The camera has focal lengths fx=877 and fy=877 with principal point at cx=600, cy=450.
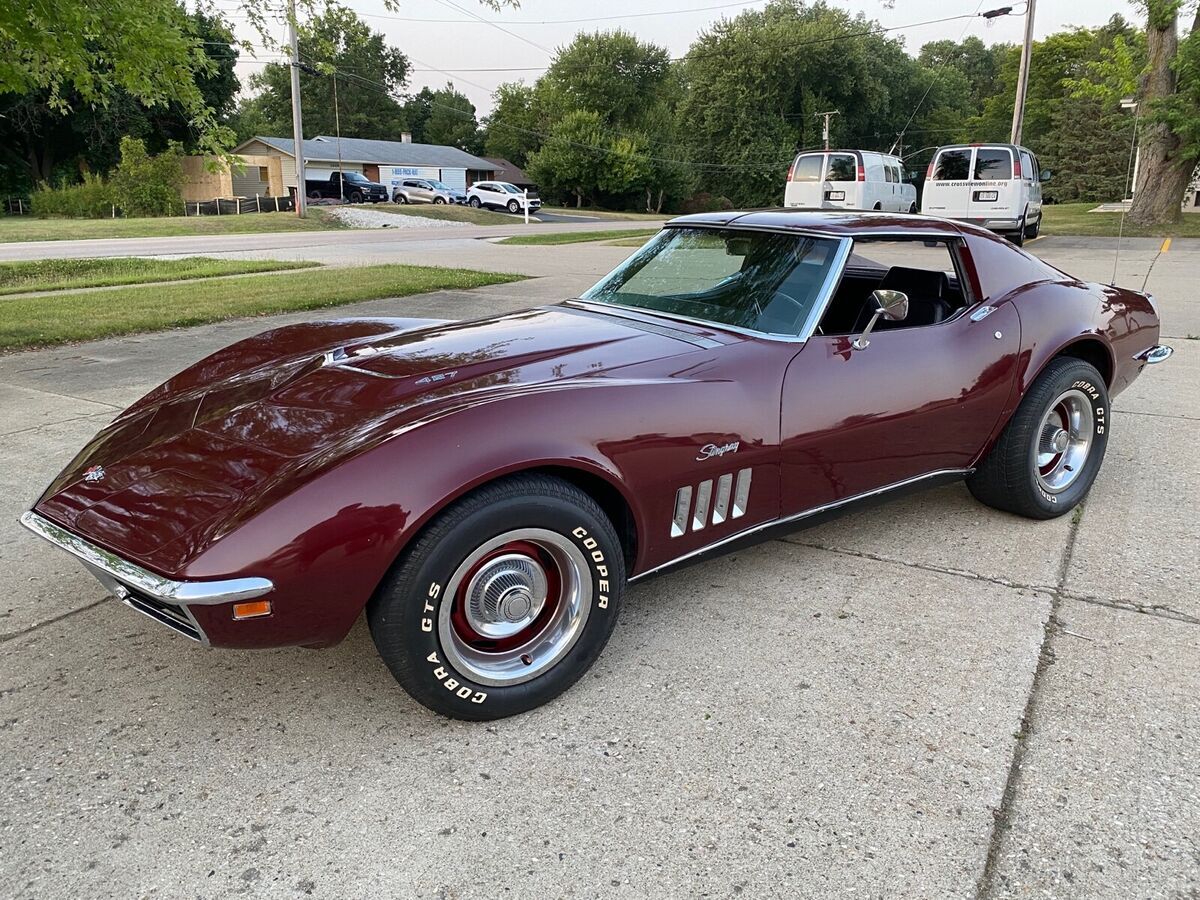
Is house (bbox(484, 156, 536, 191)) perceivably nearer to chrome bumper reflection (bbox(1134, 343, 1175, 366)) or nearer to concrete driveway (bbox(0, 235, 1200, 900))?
chrome bumper reflection (bbox(1134, 343, 1175, 366))

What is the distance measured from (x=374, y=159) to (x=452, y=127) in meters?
29.1

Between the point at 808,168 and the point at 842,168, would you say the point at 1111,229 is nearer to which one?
the point at 842,168

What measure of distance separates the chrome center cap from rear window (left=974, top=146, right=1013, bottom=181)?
16759 mm

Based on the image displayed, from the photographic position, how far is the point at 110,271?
575 inches

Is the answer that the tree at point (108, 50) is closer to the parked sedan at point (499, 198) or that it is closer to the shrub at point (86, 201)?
the shrub at point (86, 201)

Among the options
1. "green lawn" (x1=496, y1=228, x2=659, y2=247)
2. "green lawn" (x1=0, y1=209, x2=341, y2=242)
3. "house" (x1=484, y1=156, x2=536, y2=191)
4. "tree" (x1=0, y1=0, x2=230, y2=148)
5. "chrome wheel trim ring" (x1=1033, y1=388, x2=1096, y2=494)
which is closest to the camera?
"chrome wheel trim ring" (x1=1033, y1=388, x2=1096, y2=494)

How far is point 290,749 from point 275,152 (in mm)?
64130

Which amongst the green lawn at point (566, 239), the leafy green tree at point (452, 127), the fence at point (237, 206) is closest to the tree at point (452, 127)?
the leafy green tree at point (452, 127)

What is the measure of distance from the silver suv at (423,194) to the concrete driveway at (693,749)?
160ft

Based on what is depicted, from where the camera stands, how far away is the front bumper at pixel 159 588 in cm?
206

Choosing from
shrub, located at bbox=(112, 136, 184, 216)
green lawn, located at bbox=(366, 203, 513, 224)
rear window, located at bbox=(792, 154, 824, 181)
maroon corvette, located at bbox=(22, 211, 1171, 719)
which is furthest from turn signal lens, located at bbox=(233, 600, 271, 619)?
shrub, located at bbox=(112, 136, 184, 216)

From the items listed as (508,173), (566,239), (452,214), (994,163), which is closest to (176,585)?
(994,163)

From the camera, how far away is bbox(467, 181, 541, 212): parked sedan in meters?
47.5

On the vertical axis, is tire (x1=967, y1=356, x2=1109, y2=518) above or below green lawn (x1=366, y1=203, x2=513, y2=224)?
below
